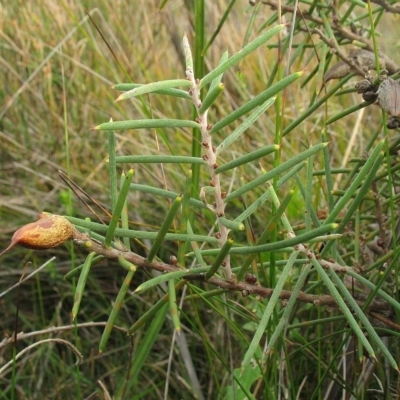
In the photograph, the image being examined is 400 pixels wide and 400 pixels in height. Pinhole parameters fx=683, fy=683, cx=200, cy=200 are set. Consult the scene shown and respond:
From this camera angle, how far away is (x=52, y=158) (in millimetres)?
2014

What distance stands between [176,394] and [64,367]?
227 millimetres

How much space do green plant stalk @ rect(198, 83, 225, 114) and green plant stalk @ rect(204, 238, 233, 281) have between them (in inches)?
4.3

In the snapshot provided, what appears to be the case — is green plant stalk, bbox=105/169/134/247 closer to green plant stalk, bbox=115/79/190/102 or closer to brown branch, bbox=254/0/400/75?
green plant stalk, bbox=115/79/190/102

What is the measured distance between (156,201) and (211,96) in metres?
1.26

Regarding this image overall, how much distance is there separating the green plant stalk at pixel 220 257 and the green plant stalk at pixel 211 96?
0.36 feet

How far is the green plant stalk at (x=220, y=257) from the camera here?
50cm

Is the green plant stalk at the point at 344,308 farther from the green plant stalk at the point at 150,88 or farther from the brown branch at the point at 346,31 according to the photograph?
the brown branch at the point at 346,31

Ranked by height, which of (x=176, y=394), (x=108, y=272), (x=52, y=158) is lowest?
(x=176, y=394)

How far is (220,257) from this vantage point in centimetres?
53

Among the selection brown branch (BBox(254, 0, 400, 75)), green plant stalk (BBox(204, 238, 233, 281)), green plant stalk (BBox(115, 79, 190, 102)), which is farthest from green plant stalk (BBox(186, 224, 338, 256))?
brown branch (BBox(254, 0, 400, 75))

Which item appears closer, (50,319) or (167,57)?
(50,319)

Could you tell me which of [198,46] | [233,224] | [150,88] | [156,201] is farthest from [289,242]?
[156,201]

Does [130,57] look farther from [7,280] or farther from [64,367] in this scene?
[64,367]

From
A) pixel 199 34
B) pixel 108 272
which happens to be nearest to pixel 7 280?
pixel 108 272
